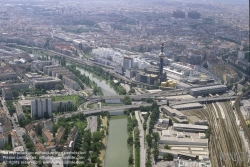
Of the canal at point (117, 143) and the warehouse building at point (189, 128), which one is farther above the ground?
the warehouse building at point (189, 128)

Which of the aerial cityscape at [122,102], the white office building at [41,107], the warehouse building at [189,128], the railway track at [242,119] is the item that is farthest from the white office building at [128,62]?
the warehouse building at [189,128]

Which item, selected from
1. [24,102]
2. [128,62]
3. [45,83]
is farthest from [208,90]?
[24,102]

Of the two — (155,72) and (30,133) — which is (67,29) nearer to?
(155,72)

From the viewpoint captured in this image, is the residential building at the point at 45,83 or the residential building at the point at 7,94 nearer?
the residential building at the point at 7,94

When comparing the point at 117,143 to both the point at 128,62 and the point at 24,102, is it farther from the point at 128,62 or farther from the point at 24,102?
the point at 128,62

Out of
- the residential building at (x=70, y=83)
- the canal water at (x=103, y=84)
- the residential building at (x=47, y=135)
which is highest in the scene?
the residential building at (x=47, y=135)

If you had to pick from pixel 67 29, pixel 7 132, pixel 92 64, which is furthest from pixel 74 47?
pixel 7 132

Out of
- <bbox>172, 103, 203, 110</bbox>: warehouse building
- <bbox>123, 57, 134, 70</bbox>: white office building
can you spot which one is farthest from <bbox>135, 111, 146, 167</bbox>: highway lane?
<bbox>123, 57, 134, 70</bbox>: white office building

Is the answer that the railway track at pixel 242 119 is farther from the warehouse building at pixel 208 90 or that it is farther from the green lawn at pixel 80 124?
the green lawn at pixel 80 124
